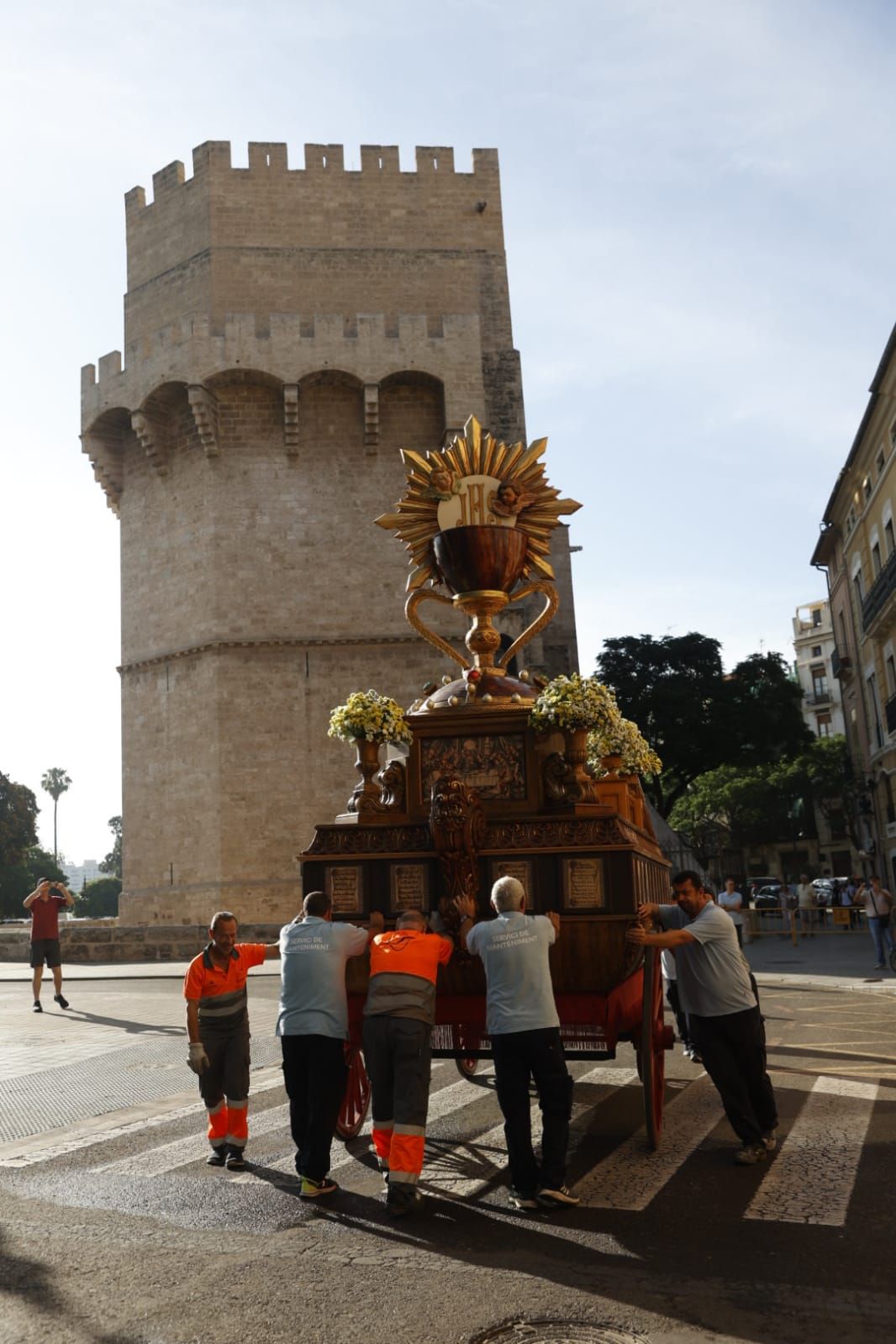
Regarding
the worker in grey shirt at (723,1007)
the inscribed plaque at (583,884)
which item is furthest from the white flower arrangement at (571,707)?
the worker in grey shirt at (723,1007)

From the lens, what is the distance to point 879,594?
29.1 metres

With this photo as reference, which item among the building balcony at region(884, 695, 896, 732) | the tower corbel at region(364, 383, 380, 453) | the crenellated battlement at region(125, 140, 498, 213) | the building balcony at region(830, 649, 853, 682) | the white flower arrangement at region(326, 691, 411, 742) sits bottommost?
the white flower arrangement at region(326, 691, 411, 742)

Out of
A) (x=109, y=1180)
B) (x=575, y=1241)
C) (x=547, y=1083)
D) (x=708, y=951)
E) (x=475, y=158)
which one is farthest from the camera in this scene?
(x=475, y=158)

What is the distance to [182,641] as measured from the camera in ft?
97.1

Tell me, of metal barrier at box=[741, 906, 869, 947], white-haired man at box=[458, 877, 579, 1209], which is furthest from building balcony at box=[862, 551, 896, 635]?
white-haired man at box=[458, 877, 579, 1209]

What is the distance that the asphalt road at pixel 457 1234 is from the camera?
3.88 metres

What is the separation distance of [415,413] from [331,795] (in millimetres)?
10241

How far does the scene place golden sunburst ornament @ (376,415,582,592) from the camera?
768 centimetres

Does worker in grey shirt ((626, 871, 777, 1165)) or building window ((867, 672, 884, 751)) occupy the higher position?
building window ((867, 672, 884, 751))

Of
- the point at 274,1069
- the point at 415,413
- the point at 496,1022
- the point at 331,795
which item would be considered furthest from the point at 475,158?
the point at 496,1022

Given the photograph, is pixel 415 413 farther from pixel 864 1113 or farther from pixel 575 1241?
pixel 575 1241

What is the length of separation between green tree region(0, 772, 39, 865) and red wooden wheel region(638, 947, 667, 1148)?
185 feet

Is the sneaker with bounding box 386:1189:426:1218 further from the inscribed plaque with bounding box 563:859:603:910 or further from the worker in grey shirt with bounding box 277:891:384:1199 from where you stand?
the inscribed plaque with bounding box 563:859:603:910

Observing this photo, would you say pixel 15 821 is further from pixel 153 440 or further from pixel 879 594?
pixel 879 594
